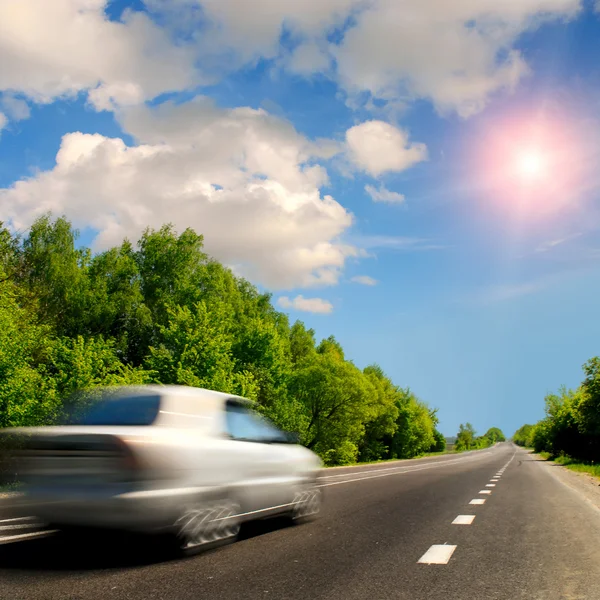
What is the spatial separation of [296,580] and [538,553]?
120 inches

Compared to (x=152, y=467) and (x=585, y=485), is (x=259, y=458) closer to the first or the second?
(x=152, y=467)

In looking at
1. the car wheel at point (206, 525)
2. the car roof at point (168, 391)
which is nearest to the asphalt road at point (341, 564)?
the car wheel at point (206, 525)

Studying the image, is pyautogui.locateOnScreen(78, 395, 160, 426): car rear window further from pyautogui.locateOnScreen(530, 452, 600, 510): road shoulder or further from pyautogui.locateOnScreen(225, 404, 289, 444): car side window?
pyautogui.locateOnScreen(530, 452, 600, 510): road shoulder

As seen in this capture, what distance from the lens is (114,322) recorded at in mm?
48188

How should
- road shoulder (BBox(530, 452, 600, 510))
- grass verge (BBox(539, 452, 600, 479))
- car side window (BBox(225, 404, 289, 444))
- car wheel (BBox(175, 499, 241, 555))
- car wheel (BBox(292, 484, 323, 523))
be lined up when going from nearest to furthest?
car wheel (BBox(175, 499, 241, 555)), car side window (BBox(225, 404, 289, 444)), car wheel (BBox(292, 484, 323, 523)), road shoulder (BBox(530, 452, 600, 510)), grass verge (BBox(539, 452, 600, 479))

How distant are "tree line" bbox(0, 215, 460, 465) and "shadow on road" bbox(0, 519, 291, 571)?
4.80 ft

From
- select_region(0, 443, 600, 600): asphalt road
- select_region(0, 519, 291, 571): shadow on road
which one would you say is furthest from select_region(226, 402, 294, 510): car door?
select_region(0, 519, 291, 571): shadow on road

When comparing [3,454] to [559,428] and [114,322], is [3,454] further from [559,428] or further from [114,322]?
[559,428]

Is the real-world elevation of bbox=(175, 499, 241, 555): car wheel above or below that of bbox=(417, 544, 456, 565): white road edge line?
above

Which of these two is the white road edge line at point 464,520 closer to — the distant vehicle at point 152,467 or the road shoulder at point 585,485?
the distant vehicle at point 152,467

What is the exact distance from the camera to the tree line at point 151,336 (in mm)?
24312

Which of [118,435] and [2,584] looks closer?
[2,584]

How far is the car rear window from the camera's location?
20.5 feet

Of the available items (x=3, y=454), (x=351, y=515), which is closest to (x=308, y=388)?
(x=3, y=454)
